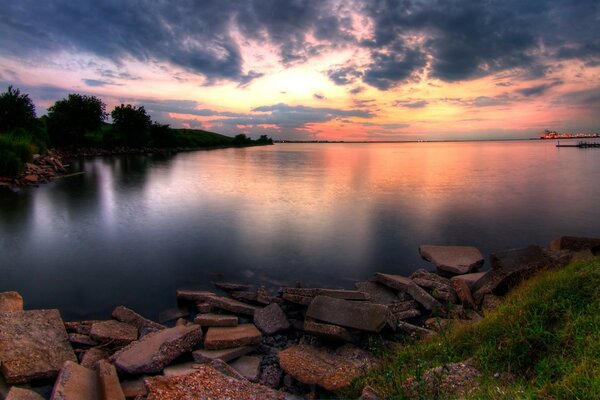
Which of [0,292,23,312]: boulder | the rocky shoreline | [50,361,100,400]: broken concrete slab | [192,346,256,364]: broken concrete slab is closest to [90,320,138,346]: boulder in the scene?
the rocky shoreline

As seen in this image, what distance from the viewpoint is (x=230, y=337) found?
600 centimetres

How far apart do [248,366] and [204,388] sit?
4.37 ft

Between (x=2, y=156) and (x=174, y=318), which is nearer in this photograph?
(x=174, y=318)

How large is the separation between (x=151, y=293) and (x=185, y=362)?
13.1 feet

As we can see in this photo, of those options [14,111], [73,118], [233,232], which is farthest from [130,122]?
[233,232]

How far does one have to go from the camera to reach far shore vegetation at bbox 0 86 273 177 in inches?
1167

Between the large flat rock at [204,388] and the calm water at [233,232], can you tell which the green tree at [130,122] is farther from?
the large flat rock at [204,388]

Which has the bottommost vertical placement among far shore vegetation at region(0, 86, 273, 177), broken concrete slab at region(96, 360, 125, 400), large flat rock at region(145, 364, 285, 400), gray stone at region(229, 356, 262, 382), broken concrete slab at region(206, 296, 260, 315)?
gray stone at region(229, 356, 262, 382)

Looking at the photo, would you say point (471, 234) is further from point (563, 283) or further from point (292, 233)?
point (563, 283)

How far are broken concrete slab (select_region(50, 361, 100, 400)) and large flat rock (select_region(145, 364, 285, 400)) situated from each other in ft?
2.31

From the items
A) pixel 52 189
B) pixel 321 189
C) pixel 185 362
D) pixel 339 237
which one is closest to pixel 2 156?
pixel 52 189

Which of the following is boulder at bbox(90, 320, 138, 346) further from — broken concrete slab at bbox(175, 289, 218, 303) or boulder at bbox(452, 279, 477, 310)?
boulder at bbox(452, 279, 477, 310)

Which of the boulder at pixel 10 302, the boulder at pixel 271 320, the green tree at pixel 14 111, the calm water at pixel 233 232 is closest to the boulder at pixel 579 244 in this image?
the calm water at pixel 233 232

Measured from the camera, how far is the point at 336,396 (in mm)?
4859
